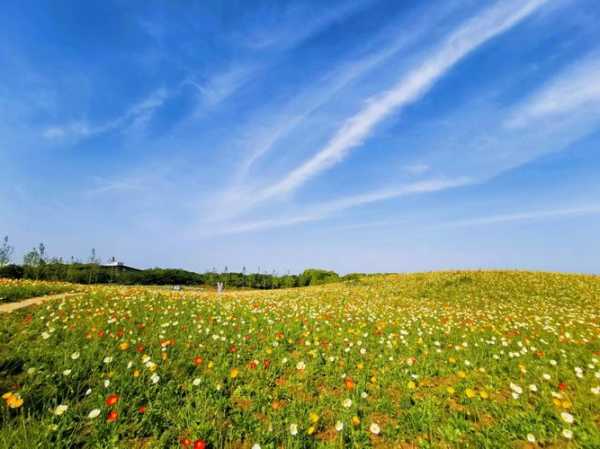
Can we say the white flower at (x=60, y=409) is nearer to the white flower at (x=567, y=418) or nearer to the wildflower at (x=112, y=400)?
the wildflower at (x=112, y=400)

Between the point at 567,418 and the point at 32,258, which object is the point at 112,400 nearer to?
the point at 567,418

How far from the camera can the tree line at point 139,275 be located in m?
38.2

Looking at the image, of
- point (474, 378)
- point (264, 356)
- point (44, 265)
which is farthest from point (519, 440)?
point (44, 265)

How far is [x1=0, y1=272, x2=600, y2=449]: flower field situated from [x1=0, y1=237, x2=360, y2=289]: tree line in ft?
109

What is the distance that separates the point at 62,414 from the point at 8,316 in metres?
5.66

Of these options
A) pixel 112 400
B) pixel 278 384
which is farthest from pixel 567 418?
pixel 112 400

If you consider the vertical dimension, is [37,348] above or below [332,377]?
above

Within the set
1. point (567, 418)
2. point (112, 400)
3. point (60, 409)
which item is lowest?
point (567, 418)

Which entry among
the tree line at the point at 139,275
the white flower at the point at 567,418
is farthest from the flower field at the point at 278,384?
the tree line at the point at 139,275

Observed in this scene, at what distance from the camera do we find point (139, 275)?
4644 cm

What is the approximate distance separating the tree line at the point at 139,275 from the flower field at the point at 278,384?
109 ft

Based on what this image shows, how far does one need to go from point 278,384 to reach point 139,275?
48.4 meters

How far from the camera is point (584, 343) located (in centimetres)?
778

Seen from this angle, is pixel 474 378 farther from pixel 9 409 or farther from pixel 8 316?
pixel 8 316
